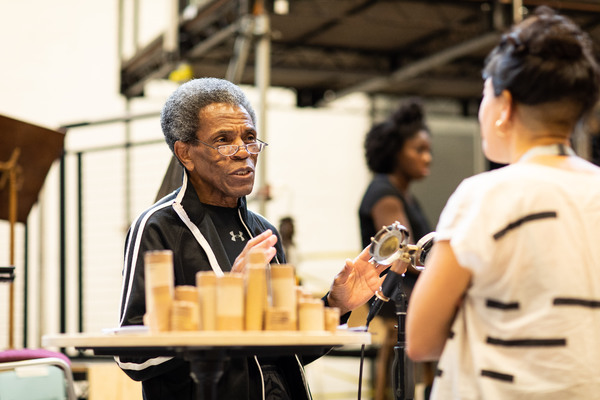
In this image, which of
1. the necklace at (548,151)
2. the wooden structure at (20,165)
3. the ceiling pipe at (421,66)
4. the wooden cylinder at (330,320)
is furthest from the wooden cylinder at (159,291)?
the ceiling pipe at (421,66)

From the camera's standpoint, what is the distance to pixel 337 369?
1005cm

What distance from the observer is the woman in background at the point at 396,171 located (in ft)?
13.9

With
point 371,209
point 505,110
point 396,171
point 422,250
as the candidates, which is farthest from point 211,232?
point 396,171

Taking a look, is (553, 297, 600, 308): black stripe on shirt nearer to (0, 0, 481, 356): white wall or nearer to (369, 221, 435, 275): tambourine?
(369, 221, 435, 275): tambourine

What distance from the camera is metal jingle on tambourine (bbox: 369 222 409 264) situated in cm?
218

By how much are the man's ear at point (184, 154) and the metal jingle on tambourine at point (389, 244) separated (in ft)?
2.17

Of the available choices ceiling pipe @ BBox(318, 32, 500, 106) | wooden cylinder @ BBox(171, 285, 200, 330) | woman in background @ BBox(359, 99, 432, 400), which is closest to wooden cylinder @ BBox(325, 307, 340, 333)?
wooden cylinder @ BBox(171, 285, 200, 330)

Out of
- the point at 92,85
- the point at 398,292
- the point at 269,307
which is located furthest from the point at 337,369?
the point at 269,307

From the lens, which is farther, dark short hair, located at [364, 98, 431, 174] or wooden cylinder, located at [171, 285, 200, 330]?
dark short hair, located at [364, 98, 431, 174]

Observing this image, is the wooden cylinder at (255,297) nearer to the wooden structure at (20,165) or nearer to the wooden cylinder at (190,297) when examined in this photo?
the wooden cylinder at (190,297)

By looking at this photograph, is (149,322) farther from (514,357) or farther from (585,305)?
(585,305)

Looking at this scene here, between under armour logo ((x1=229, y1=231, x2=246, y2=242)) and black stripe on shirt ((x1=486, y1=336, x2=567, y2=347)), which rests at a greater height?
under armour logo ((x1=229, y1=231, x2=246, y2=242))

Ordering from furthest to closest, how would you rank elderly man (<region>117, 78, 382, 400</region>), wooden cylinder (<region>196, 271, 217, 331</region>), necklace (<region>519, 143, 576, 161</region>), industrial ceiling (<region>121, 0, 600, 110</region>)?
industrial ceiling (<region>121, 0, 600, 110</region>) < elderly man (<region>117, 78, 382, 400</region>) < wooden cylinder (<region>196, 271, 217, 331</region>) < necklace (<region>519, 143, 576, 161</region>)

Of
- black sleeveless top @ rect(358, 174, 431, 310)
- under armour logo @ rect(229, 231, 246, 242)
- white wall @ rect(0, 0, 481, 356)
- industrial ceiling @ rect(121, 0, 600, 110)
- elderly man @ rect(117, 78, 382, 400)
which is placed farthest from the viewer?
white wall @ rect(0, 0, 481, 356)
